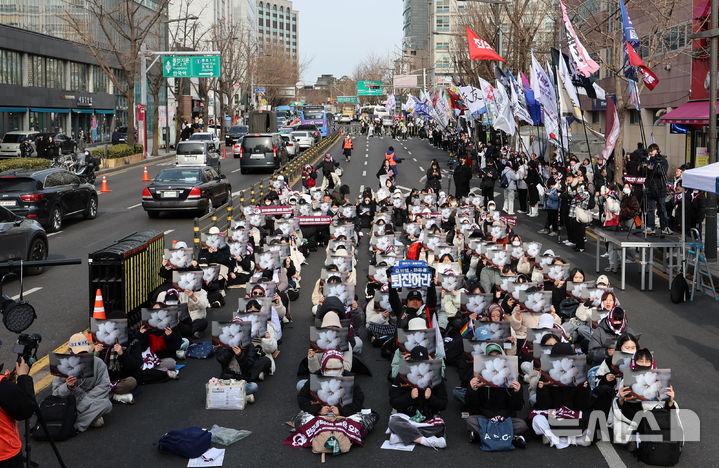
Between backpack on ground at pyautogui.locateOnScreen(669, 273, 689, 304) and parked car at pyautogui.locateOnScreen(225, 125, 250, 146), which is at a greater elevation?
parked car at pyautogui.locateOnScreen(225, 125, 250, 146)

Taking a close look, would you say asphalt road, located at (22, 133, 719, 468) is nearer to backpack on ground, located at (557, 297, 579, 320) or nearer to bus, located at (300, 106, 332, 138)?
backpack on ground, located at (557, 297, 579, 320)

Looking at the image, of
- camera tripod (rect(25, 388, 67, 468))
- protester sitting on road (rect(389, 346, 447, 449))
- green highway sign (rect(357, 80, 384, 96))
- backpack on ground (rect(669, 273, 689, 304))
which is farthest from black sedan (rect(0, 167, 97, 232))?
green highway sign (rect(357, 80, 384, 96))

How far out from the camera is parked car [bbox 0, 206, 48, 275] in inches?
729

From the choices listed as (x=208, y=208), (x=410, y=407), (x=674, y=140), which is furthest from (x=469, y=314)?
(x=674, y=140)

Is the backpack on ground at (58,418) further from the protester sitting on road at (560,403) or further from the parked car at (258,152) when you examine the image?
the parked car at (258,152)

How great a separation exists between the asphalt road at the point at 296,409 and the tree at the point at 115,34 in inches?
1634

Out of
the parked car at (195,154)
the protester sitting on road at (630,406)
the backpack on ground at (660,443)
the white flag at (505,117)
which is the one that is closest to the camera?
the backpack on ground at (660,443)

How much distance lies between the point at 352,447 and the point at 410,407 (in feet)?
3.21

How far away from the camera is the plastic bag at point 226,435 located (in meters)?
10.2

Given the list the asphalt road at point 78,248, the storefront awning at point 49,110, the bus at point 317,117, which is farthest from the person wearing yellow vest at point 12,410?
the bus at point 317,117

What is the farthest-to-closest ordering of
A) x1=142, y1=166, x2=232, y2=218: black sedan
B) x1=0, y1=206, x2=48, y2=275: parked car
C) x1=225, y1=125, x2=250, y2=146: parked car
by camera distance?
A: x1=225, y1=125, x2=250, y2=146: parked car → x1=142, y1=166, x2=232, y2=218: black sedan → x1=0, y1=206, x2=48, y2=275: parked car

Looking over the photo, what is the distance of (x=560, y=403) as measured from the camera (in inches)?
417

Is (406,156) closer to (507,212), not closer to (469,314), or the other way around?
(507,212)

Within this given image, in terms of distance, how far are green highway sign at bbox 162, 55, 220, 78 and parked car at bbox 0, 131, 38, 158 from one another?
9095 millimetres
